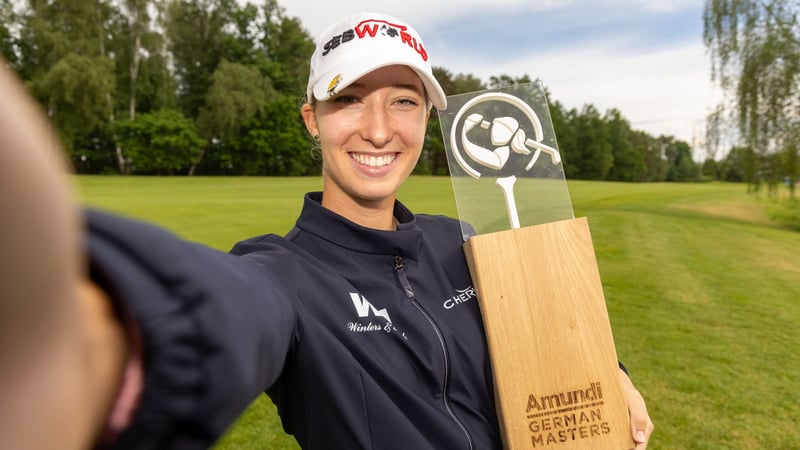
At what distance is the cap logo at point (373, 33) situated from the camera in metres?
1.29

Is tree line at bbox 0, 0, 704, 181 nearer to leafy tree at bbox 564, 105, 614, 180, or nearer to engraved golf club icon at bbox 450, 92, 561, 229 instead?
leafy tree at bbox 564, 105, 614, 180

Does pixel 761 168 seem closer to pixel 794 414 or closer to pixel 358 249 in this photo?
pixel 794 414

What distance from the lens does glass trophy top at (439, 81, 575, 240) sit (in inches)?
62.8

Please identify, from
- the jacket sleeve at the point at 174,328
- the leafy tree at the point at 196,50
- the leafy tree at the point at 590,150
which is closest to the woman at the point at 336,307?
the jacket sleeve at the point at 174,328

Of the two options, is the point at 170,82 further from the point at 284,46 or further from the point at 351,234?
the point at 351,234

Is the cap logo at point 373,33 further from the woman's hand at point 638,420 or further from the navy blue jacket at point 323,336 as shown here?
the woman's hand at point 638,420

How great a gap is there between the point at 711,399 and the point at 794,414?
46 cm

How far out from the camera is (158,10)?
30.0 metres

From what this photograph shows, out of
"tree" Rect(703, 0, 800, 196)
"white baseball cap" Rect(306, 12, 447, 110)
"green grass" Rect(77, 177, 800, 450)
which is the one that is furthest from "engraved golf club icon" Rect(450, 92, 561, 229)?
"tree" Rect(703, 0, 800, 196)

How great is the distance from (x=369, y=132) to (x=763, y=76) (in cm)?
1504

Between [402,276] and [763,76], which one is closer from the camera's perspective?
[402,276]

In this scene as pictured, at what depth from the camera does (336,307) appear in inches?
44.0

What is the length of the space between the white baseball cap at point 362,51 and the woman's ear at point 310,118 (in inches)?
5.1

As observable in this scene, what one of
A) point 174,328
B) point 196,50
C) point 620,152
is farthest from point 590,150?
point 174,328
